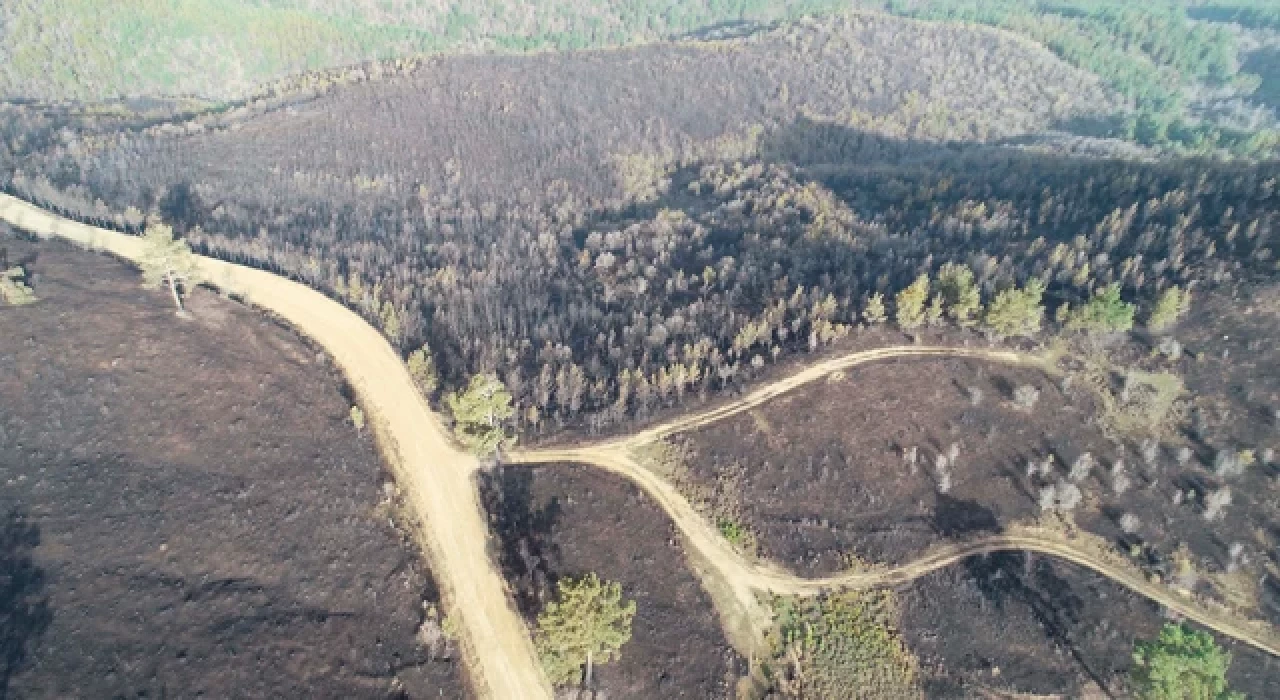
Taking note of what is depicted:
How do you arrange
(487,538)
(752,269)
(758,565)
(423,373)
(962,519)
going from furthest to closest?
(752,269)
(423,373)
(962,519)
(758,565)
(487,538)

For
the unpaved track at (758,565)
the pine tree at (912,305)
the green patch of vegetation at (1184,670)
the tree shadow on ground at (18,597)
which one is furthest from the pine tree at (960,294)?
the tree shadow on ground at (18,597)

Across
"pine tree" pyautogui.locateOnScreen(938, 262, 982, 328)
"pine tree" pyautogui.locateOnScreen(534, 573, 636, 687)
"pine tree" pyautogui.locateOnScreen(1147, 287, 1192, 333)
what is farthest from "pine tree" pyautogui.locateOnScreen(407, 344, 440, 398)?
"pine tree" pyautogui.locateOnScreen(1147, 287, 1192, 333)

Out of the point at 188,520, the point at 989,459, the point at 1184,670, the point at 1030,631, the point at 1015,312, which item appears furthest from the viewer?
the point at 1015,312

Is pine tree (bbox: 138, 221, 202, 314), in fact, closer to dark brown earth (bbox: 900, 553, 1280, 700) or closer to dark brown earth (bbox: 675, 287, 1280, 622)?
dark brown earth (bbox: 675, 287, 1280, 622)

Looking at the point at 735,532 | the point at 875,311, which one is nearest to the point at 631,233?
the point at 875,311

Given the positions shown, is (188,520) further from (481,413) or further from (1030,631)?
(1030,631)

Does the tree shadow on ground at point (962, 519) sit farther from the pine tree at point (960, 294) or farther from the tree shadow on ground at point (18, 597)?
the tree shadow on ground at point (18, 597)

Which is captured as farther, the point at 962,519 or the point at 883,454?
the point at 883,454
